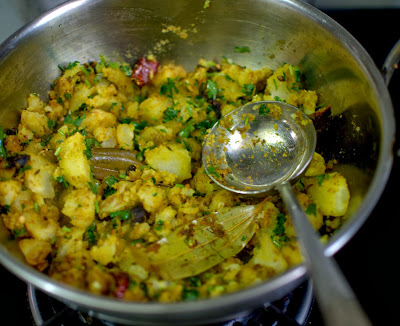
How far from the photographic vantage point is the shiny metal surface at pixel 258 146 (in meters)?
1.75

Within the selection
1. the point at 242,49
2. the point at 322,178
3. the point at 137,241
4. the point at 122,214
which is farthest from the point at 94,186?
the point at 242,49

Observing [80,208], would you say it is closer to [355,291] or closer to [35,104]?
[35,104]

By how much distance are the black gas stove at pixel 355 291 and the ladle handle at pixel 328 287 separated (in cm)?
41

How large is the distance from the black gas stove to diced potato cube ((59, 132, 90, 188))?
0.53 metres

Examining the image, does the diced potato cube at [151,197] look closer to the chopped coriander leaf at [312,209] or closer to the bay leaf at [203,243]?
the bay leaf at [203,243]

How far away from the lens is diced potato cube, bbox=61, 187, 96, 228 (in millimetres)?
1626

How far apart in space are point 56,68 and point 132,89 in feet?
1.40

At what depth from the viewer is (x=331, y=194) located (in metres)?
1.57

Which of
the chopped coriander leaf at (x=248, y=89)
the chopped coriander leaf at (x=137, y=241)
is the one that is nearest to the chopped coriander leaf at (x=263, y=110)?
the chopped coriander leaf at (x=248, y=89)

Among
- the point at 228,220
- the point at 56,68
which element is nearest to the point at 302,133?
the point at 228,220

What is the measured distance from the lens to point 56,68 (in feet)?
6.69

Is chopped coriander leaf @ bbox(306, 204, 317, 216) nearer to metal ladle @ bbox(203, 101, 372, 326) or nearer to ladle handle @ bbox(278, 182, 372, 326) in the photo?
metal ladle @ bbox(203, 101, 372, 326)

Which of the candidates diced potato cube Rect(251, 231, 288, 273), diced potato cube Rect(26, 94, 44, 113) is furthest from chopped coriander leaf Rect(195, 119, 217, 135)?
diced potato cube Rect(26, 94, 44, 113)

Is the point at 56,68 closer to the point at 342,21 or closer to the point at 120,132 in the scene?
the point at 120,132
